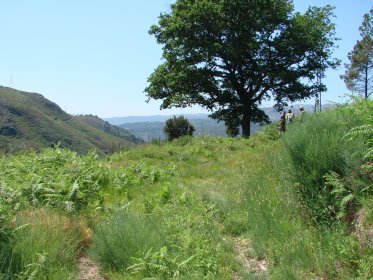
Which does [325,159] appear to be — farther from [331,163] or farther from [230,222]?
[230,222]

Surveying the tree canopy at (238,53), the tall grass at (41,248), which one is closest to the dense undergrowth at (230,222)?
the tall grass at (41,248)

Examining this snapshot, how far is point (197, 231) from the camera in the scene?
5.75 m

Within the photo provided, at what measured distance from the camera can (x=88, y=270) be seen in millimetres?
5066

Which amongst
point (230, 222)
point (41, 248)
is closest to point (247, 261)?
point (230, 222)

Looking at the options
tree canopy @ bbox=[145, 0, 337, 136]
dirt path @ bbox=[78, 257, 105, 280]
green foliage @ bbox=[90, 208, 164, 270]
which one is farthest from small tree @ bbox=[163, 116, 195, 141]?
dirt path @ bbox=[78, 257, 105, 280]

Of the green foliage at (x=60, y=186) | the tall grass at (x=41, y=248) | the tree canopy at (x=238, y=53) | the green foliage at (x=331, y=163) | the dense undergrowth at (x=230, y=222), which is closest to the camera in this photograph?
the tall grass at (x=41, y=248)

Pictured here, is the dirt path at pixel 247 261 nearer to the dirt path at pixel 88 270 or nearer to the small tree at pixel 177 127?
the dirt path at pixel 88 270

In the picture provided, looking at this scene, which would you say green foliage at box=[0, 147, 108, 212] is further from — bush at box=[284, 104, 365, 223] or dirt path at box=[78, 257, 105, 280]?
bush at box=[284, 104, 365, 223]

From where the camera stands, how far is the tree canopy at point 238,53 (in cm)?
3169

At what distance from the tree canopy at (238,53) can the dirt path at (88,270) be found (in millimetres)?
27146

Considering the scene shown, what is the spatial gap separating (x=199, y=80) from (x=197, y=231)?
1085 inches

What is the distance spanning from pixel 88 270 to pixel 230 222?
2.38m

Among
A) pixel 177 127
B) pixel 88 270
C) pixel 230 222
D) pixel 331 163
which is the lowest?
pixel 88 270

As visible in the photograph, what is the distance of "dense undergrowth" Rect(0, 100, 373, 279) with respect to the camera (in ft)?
14.9
